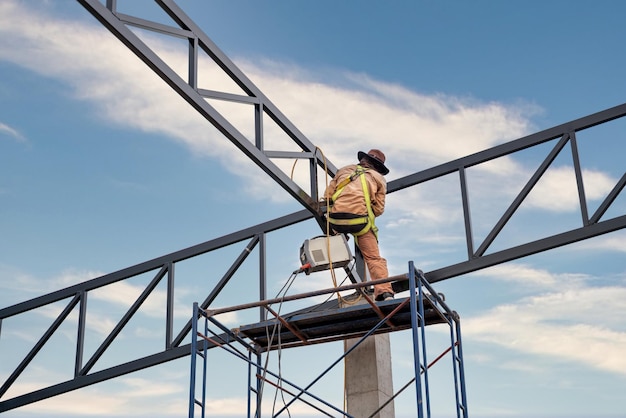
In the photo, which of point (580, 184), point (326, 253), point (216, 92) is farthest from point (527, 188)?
point (216, 92)

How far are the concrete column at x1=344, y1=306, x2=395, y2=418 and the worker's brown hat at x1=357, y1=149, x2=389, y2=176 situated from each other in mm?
2314

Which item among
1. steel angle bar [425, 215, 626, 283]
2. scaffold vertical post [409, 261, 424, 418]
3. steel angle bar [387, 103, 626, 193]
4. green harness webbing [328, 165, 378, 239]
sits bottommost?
scaffold vertical post [409, 261, 424, 418]

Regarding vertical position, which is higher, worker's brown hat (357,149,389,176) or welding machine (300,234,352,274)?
worker's brown hat (357,149,389,176)

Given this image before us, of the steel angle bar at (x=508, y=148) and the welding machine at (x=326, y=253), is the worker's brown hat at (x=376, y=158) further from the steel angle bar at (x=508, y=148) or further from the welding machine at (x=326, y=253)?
the welding machine at (x=326, y=253)

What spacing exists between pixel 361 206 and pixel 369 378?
2.40 m

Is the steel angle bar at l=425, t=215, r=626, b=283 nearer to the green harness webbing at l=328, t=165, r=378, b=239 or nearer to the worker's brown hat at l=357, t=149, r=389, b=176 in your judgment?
the green harness webbing at l=328, t=165, r=378, b=239

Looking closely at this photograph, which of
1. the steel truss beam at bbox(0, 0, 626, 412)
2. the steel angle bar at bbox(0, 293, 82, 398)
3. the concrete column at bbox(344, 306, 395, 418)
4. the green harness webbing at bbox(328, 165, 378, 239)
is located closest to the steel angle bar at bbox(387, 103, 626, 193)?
the steel truss beam at bbox(0, 0, 626, 412)

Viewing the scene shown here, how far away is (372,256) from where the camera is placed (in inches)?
469

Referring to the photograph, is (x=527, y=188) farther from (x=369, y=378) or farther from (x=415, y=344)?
(x=369, y=378)

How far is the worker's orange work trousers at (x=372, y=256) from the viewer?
11.7 m

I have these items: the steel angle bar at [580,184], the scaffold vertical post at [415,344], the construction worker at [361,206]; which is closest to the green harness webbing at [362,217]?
the construction worker at [361,206]

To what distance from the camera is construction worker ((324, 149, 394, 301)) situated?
471 inches

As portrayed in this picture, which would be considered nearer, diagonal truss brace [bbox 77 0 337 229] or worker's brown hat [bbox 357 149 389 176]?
diagonal truss brace [bbox 77 0 337 229]

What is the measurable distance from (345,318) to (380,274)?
2.79ft
